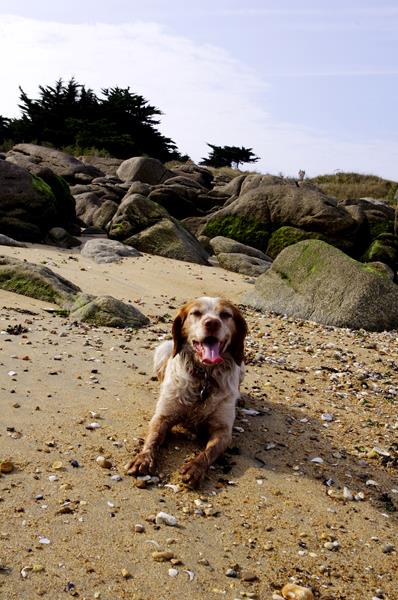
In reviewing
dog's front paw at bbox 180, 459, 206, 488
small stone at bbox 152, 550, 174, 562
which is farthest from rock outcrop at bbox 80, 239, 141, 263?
small stone at bbox 152, 550, 174, 562

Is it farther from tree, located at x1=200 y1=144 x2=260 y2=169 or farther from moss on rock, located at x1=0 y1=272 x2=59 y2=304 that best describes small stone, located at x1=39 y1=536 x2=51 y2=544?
tree, located at x1=200 y1=144 x2=260 y2=169

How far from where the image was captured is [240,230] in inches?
790

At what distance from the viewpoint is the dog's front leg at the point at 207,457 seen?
15.8 feet

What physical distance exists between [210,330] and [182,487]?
1336 millimetres

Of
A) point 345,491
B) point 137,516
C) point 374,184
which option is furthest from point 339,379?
point 374,184

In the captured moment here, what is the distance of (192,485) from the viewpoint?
4.75 meters

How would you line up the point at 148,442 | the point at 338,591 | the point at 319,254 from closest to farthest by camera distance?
the point at 338,591, the point at 148,442, the point at 319,254

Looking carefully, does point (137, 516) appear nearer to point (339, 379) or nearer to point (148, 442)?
point (148, 442)

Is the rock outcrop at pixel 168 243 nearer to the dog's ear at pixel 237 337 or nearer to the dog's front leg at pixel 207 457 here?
the dog's ear at pixel 237 337

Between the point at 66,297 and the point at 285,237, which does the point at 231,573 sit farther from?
the point at 285,237

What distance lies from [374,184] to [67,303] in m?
41.3

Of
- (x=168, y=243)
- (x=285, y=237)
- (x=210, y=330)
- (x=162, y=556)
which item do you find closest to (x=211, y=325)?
(x=210, y=330)

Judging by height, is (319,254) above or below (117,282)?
above

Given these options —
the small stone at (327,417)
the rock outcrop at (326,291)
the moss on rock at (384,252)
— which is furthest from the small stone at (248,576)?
the moss on rock at (384,252)
